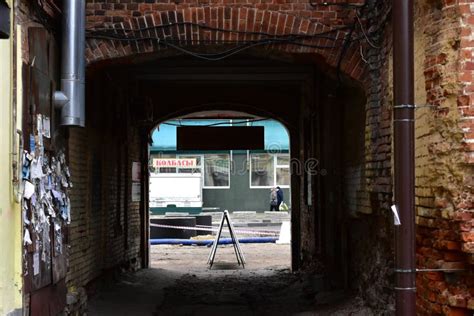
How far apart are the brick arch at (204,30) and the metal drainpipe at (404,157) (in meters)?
2.51

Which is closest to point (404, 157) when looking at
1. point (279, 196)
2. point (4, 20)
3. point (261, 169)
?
point (4, 20)

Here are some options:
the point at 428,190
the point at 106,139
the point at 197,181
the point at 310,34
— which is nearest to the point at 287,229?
the point at 197,181

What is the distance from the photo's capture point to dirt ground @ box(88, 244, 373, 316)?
960cm

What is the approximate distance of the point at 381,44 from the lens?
698 centimetres

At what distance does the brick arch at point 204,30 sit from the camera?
7.46 metres

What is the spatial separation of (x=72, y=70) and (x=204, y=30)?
5.76 ft

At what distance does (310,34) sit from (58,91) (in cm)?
296

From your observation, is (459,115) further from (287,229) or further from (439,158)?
(287,229)

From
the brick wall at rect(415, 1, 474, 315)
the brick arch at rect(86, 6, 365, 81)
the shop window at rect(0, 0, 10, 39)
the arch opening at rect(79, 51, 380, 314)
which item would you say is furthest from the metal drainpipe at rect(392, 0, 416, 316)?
the arch opening at rect(79, 51, 380, 314)

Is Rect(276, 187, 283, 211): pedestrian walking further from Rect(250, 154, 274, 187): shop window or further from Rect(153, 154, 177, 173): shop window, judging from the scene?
Rect(153, 154, 177, 173): shop window

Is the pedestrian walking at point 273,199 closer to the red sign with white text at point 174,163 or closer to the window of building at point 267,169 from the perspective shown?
the window of building at point 267,169

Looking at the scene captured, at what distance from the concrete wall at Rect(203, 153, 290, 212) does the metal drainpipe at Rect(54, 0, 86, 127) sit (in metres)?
23.5

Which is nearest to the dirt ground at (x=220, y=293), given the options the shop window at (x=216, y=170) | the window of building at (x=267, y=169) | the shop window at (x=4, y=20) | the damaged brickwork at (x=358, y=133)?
the damaged brickwork at (x=358, y=133)

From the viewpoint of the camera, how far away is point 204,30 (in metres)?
7.53
